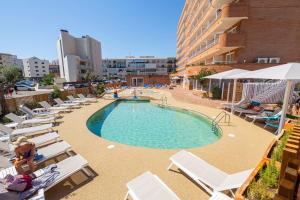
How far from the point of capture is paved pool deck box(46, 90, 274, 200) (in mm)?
3512

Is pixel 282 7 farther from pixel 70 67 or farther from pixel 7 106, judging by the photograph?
pixel 70 67

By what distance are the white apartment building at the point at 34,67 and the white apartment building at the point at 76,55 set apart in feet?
128

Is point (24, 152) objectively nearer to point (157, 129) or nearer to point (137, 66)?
point (157, 129)

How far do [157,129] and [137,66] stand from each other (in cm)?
6290

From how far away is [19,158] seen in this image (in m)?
3.78

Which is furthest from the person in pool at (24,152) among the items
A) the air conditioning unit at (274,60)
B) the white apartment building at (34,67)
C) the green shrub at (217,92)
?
the white apartment building at (34,67)

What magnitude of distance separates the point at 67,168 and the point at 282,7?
73.7ft

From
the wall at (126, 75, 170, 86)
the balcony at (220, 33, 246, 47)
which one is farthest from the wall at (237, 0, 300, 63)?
the wall at (126, 75, 170, 86)

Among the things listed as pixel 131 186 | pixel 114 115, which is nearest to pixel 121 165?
pixel 131 186

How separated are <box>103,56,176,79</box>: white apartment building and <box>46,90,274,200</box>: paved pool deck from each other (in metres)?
62.5

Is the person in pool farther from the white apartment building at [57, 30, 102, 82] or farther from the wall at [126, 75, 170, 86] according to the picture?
the white apartment building at [57, 30, 102, 82]

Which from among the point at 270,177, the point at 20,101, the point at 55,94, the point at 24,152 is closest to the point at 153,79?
the point at 55,94

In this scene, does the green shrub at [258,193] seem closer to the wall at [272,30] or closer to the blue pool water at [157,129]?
the blue pool water at [157,129]

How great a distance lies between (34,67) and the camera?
255 ft
